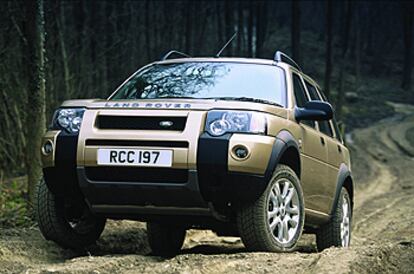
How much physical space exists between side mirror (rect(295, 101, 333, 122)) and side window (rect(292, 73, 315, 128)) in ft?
0.87

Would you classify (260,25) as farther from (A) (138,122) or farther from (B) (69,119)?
(A) (138,122)

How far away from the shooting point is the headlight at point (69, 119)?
19.3ft

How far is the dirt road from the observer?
16.1 ft

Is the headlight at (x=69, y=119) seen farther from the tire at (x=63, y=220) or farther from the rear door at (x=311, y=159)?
the rear door at (x=311, y=159)

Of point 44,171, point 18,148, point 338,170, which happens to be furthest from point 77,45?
point 44,171

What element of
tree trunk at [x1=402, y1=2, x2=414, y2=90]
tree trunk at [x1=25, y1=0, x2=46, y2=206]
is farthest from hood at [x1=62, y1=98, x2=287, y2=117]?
tree trunk at [x1=402, y1=2, x2=414, y2=90]

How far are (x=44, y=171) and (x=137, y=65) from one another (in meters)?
20.8

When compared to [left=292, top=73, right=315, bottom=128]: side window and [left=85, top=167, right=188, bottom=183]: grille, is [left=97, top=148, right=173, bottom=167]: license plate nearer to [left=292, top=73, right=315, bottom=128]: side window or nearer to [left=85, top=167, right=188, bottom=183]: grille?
[left=85, top=167, right=188, bottom=183]: grille

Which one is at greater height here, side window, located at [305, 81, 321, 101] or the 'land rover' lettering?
the 'land rover' lettering

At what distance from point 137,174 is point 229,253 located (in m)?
1.53

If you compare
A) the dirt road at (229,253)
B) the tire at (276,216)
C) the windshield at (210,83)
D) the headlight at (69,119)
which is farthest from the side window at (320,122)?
the headlight at (69,119)

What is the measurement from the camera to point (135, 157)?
5621 mm

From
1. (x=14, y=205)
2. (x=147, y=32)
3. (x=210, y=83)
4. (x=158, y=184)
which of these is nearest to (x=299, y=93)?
(x=210, y=83)

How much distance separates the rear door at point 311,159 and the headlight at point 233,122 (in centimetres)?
104
